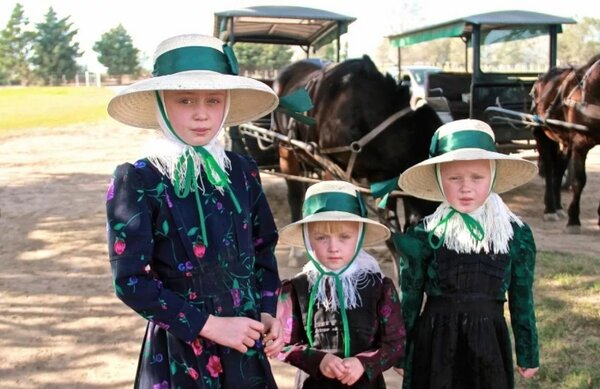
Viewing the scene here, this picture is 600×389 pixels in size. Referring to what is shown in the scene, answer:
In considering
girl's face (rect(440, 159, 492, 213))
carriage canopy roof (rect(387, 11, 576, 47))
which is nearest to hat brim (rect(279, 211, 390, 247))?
girl's face (rect(440, 159, 492, 213))

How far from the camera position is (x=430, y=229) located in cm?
238

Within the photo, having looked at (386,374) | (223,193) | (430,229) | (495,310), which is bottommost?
(386,374)

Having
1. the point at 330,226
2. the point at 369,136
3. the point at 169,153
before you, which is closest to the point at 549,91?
the point at 369,136

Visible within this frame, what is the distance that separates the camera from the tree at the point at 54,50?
64.1 meters

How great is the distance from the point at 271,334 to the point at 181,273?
34 centimetres

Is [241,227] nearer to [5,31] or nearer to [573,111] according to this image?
[573,111]

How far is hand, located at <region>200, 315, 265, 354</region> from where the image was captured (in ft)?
5.54

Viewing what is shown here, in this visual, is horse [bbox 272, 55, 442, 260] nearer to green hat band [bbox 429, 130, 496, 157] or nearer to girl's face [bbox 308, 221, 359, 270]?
green hat band [bbox 429, 130, 496, 157]

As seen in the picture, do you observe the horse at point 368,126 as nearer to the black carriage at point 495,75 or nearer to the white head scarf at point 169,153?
the white head scarf at point 169,153

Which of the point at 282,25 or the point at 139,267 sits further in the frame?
the point at 282,25

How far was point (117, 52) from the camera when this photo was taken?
67.2m

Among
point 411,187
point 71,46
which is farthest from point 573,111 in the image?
point 71,46

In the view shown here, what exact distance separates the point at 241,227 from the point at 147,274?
306 mm

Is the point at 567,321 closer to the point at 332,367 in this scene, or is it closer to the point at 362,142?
the point at 362,142
